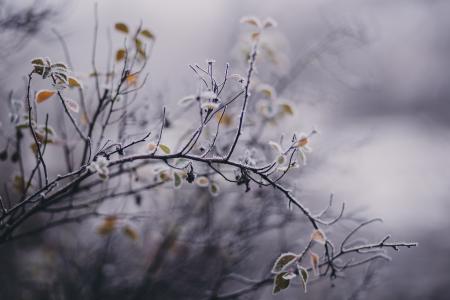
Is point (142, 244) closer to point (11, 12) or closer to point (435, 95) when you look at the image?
point (11, 12)

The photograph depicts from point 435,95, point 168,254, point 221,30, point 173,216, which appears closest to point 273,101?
point 173,216

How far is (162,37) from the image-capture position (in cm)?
2020

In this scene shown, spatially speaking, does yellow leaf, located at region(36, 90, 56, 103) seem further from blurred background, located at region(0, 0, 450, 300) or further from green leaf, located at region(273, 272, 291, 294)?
green leaf, located at region(273, 272, 291, 294)

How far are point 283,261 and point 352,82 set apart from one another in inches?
88.3

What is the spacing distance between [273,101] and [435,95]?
17122 millimetres

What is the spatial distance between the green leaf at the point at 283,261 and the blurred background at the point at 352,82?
65 centimetres

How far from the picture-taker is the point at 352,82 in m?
3.47

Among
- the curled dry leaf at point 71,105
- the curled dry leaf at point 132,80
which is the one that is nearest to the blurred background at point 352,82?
the curled dry leaf at point 132,80

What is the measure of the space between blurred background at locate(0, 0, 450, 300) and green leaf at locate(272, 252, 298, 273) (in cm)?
65

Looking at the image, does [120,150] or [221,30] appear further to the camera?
[221,30]

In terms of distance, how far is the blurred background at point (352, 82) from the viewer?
10.4 ft

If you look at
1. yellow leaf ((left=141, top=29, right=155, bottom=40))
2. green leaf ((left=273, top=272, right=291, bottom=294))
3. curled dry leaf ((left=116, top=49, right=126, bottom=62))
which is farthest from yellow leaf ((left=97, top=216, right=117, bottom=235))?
green leaf ((left=273, top=272, right=291, bottom=294))

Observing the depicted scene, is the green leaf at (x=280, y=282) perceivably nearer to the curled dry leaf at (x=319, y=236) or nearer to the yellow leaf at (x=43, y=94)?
the curled dry leaf at (x=319, y=236)

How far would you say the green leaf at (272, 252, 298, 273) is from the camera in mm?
1593
